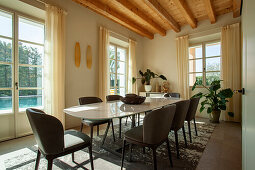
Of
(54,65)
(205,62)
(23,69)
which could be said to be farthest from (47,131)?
(205,62)

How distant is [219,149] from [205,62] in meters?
2.98

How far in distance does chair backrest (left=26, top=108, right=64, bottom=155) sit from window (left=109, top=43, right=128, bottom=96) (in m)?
3.21

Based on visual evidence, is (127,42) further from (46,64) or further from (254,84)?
(254,84)

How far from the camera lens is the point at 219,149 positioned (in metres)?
2.05

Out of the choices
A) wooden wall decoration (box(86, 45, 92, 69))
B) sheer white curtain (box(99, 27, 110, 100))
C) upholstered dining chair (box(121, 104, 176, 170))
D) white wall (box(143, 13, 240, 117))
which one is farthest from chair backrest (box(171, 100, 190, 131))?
white wall (box(143, 13, 240, 117))

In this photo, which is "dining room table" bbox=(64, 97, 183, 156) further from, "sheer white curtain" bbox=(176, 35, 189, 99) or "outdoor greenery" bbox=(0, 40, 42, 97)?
"sheer white curtain" bbox=(176, 35, 189, 99)

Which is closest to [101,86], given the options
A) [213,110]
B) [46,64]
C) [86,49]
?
[86,49]

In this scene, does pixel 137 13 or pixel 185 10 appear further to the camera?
pixel 137 13

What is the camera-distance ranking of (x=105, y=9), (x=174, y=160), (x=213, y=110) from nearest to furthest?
(x=174, y=160) → (x=105, y=9) → (x=213, y=110)

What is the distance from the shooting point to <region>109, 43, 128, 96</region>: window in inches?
171

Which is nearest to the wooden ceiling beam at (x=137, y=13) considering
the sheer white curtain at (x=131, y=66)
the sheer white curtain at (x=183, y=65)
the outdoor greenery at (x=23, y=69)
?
the sheer white curtain at (x=183, y=65)

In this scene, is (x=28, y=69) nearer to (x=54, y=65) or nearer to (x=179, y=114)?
(x=54, y=65)

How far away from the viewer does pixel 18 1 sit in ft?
7.77

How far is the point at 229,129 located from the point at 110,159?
287cm
